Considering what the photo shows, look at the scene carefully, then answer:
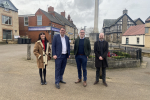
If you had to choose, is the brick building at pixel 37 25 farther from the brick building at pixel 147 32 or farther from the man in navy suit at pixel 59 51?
the man in navy suit at pixel 59 51

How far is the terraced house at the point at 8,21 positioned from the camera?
22375 millimetres

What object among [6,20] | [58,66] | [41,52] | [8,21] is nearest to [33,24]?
[8,21]

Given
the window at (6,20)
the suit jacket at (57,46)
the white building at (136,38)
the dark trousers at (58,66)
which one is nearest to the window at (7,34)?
the window at (6,20)

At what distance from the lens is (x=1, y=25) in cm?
2219

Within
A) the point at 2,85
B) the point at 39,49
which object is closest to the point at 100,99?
the point at 39,49

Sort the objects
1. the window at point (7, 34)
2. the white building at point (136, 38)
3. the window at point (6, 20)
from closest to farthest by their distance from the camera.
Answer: the window at point (6, 20), the window at point (7, 34), the white building at point (136, 38)

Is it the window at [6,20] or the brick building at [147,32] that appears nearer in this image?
the window at [6,20]

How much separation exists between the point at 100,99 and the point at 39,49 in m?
2.43

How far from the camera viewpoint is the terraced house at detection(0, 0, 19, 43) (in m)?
22.4

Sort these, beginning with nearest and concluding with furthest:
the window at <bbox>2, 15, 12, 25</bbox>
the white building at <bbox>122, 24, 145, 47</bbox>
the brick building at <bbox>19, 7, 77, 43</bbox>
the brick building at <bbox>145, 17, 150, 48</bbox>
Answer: the window at <bbox>2, 15, 12, 25</bbox> → the brick building at <bbox>145, 17, 150, 48</bbox> → the white building at <bbox>122, 24, 145, 47</bbox> → the brick building at <bbox>19, 7, 77, 43</bbox>

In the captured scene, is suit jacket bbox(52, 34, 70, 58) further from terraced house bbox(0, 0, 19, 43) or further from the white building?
the white building

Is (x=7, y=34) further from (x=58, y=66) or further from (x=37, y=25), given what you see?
(x=58, y=66)

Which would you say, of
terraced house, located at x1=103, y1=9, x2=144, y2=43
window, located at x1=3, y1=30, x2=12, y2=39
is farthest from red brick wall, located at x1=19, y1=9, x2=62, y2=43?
terraced house, located at x1=103, y1=9, x2=144, y2=43

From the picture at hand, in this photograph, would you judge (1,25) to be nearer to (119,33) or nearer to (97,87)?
(97,87)
